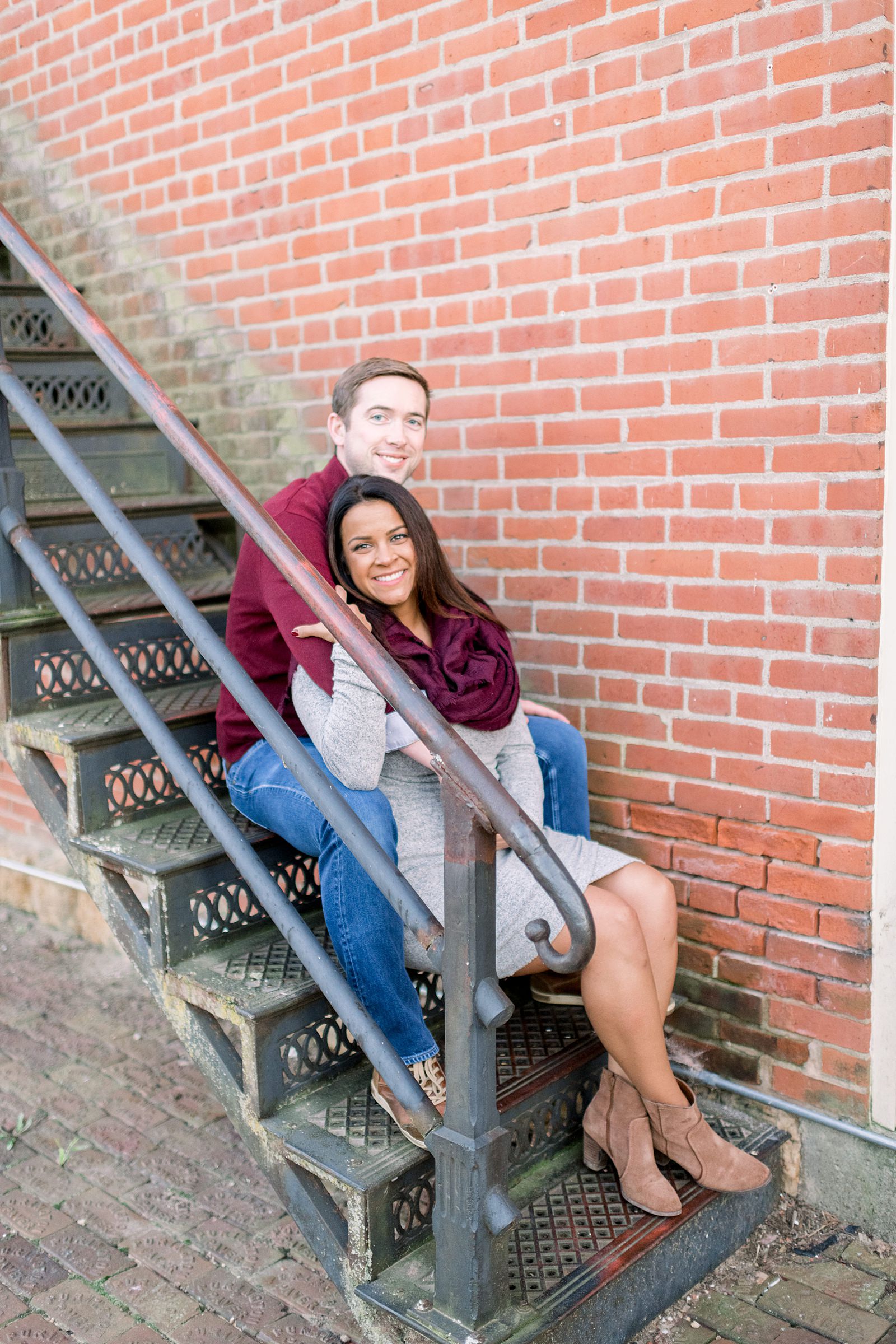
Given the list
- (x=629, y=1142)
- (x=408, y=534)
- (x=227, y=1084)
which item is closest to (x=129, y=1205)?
(x=227, y=1084)

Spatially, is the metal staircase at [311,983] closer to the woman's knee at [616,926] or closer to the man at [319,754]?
the man at [319,754]

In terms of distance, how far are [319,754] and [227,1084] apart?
2.47 ft

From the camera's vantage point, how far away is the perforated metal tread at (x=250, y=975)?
2418 millimetres

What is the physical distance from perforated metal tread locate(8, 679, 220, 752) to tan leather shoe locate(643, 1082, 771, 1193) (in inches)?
59.9

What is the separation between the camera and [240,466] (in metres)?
3.96

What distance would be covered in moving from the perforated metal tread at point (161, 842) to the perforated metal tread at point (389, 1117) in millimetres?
591

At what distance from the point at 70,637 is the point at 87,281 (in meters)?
1.99

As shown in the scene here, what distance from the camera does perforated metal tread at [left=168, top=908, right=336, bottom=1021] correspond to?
7.93 ft

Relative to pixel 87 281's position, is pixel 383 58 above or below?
above

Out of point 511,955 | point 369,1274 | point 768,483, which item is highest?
point 768,483

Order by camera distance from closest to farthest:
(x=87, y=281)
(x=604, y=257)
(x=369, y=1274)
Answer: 1. (x=369, y=1274)
2. (x=604, y=257)
3. (x=87, y=281)

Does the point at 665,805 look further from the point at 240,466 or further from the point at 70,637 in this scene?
the point at 240,466

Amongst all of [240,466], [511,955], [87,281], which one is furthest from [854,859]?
[87,281]

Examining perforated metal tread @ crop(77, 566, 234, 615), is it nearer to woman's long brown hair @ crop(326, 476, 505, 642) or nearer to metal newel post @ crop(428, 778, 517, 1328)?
woman's long brown hair @ crop(326, 476, 505, 642)
